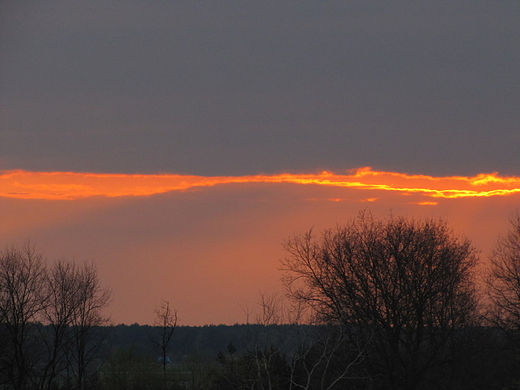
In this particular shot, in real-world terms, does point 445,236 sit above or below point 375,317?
above

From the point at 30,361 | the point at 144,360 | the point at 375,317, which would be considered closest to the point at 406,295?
the point at 375,317

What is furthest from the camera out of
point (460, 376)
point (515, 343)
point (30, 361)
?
point (30, 361)

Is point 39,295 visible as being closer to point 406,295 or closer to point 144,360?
point 144,360

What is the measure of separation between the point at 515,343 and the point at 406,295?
478 inches

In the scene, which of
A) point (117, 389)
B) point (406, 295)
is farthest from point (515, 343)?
point (117, 389)

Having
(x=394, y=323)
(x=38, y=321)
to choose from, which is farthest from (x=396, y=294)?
(x=38, y=321)

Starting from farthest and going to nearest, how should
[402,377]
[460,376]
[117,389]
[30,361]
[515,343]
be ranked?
[117,389] < [30,361] < [515,343] < [460,376] < [402,377]

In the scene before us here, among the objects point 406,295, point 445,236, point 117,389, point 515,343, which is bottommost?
point 117,389

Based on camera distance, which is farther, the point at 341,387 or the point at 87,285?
the point at 87,285

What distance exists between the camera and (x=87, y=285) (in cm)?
7506

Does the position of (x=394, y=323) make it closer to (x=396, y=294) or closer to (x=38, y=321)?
(x=396, y=294)

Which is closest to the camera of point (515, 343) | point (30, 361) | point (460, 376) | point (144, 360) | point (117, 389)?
point (460, 376)

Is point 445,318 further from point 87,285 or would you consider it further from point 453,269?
point 87,285

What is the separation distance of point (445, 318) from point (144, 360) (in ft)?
143
